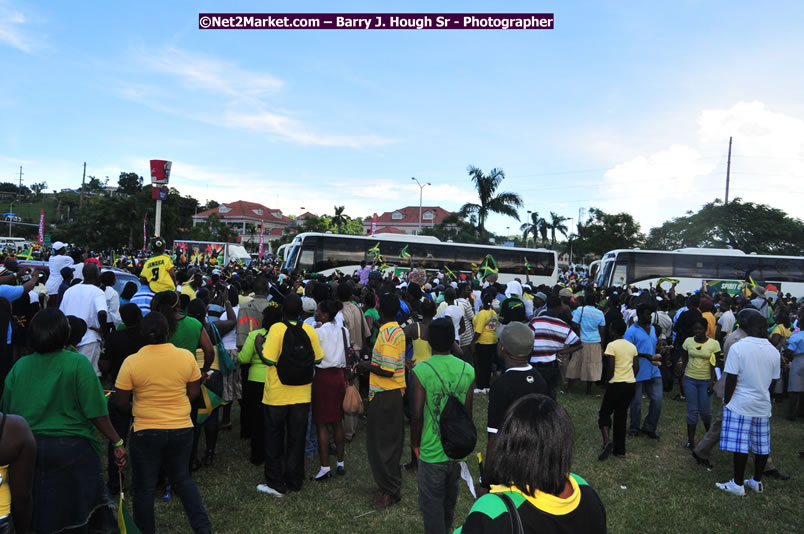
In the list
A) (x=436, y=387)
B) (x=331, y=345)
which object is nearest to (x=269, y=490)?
(x=331, y=345)

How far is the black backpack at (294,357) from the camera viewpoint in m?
4.83

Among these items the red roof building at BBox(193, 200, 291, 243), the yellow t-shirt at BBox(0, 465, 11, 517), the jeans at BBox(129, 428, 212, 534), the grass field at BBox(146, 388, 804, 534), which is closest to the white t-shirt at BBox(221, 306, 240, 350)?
the grass field at BBox(146, 388, 804, 534)

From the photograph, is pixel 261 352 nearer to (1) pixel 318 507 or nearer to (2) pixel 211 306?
(1) pixel 318 507

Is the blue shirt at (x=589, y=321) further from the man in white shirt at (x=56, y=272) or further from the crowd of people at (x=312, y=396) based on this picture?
the man in white shirt at (x=56, y=272)

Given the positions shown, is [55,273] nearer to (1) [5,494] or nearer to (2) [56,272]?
(2) [56,272]

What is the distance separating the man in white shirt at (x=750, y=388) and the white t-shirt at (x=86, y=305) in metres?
6.87

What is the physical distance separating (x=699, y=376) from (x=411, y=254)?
71.2 ft

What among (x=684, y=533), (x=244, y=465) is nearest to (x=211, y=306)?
(x=244, y=465)

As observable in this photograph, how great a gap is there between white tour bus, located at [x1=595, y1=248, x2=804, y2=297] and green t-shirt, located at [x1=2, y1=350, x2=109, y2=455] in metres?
25.6

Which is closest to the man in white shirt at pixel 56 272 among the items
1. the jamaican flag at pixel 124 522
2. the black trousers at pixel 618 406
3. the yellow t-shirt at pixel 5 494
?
the jamaican flag at pixel 124 522

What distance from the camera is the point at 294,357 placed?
484cm

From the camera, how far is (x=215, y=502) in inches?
194

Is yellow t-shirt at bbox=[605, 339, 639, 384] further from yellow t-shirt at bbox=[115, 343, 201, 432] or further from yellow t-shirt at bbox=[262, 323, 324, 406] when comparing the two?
yellow t-shirt at bbox=[115, 343, 201, 432]

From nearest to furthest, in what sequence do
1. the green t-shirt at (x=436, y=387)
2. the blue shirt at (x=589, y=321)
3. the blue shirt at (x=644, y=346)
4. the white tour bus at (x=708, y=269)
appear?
the green t-shirt at (x=436, y=387), the blue shirt at (x=644, y=346), the blue shirt at (x=589, y=321), the white tour bus at (x=708, y=269)
